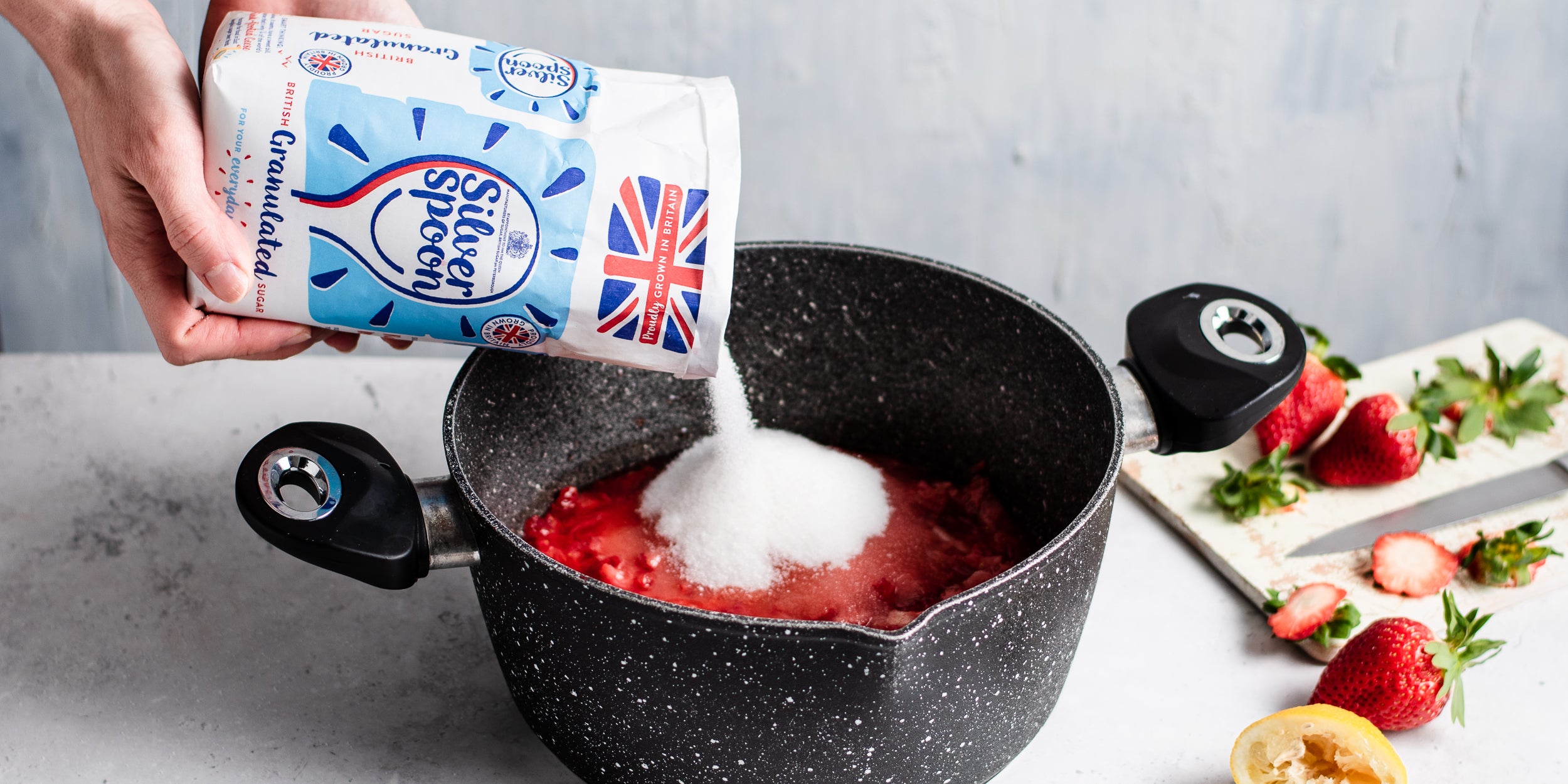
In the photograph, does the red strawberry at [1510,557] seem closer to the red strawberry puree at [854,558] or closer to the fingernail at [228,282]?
the red strawberry puree at [854,558]

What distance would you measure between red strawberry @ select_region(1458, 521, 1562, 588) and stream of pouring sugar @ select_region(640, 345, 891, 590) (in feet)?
1.54

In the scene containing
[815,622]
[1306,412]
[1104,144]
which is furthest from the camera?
[1104,144]

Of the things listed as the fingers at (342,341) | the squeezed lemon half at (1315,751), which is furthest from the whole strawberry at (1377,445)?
the fingers at (342,341)

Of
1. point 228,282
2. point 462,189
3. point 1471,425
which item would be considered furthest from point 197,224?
point 1471,425

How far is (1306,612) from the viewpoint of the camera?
86 cm

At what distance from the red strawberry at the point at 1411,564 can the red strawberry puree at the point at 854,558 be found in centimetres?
28

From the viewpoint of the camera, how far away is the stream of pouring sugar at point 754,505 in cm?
84

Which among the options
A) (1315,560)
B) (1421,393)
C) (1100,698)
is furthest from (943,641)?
(1421,393)

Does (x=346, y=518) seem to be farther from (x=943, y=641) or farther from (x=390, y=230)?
(x=943, y=641)

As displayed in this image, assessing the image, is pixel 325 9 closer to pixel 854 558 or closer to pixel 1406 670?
pixel 854 558

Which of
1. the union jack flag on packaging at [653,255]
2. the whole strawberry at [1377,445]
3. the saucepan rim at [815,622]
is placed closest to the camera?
the saucepan rim at [815,622]

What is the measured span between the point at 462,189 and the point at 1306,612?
2.19 ft

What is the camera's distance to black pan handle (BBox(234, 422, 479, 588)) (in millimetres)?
642

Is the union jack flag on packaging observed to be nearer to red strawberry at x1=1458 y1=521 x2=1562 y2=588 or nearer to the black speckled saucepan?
the black speckled saucepan
